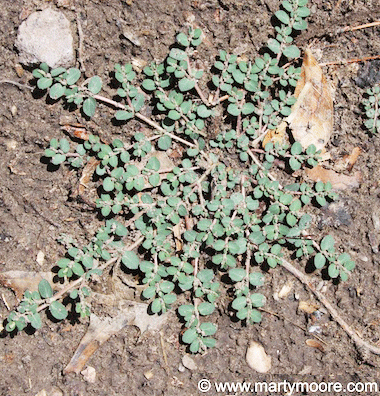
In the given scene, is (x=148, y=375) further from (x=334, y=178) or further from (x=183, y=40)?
(x=183, y=40)

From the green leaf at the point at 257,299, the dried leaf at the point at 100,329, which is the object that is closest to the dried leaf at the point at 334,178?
the green leaf at the point at 257,299

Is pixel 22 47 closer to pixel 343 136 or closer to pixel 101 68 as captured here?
pixel 101 68

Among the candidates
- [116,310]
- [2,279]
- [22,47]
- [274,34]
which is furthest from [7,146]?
[274,34]

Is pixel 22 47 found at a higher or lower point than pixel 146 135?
higher

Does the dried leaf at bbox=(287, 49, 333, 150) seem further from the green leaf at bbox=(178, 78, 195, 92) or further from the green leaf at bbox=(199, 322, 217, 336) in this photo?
the green leaf at bbox=(199, 322, 217, 336)

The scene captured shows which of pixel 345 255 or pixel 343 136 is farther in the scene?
pixel 343 136
